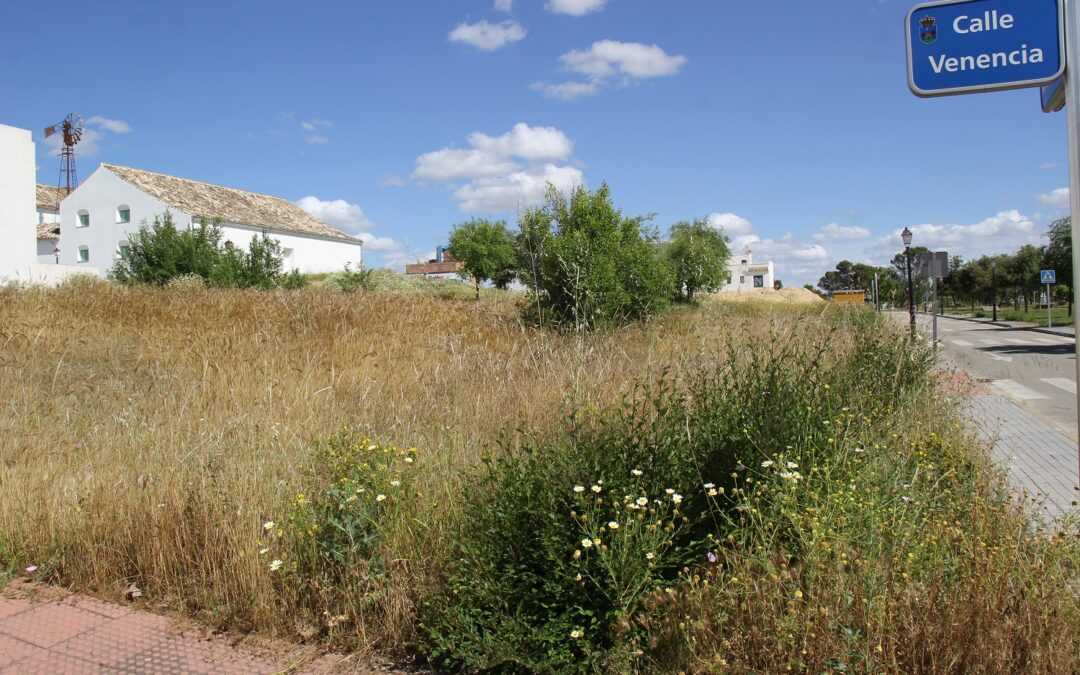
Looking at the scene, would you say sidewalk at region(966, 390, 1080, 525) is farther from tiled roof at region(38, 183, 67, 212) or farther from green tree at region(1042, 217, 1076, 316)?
tiled roof at region(38, 183, 67, 212)

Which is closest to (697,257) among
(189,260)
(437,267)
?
(189,260)

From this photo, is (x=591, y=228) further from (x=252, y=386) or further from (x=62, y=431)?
(x=62, y=431)

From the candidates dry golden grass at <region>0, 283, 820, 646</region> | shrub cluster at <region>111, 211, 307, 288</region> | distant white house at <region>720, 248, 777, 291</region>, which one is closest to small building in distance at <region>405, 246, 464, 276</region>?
distant white house at <region>720, 248, 777, 291</region>

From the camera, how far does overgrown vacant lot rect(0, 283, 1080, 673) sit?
236cm

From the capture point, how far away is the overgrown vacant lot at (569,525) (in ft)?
7.75

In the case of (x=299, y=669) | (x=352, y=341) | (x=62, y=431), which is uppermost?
(x=352, y=341)

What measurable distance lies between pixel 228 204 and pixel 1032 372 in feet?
160

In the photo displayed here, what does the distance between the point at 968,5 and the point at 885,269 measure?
120 metres

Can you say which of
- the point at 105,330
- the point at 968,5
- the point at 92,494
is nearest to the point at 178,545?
the point at 92,494

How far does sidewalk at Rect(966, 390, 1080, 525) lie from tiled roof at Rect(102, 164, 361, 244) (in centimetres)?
4277

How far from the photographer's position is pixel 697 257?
40562mm

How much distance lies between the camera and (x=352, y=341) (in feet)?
28.4

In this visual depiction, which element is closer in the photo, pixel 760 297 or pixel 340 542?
pixel 340 542

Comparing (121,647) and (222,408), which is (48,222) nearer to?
(222,408)
